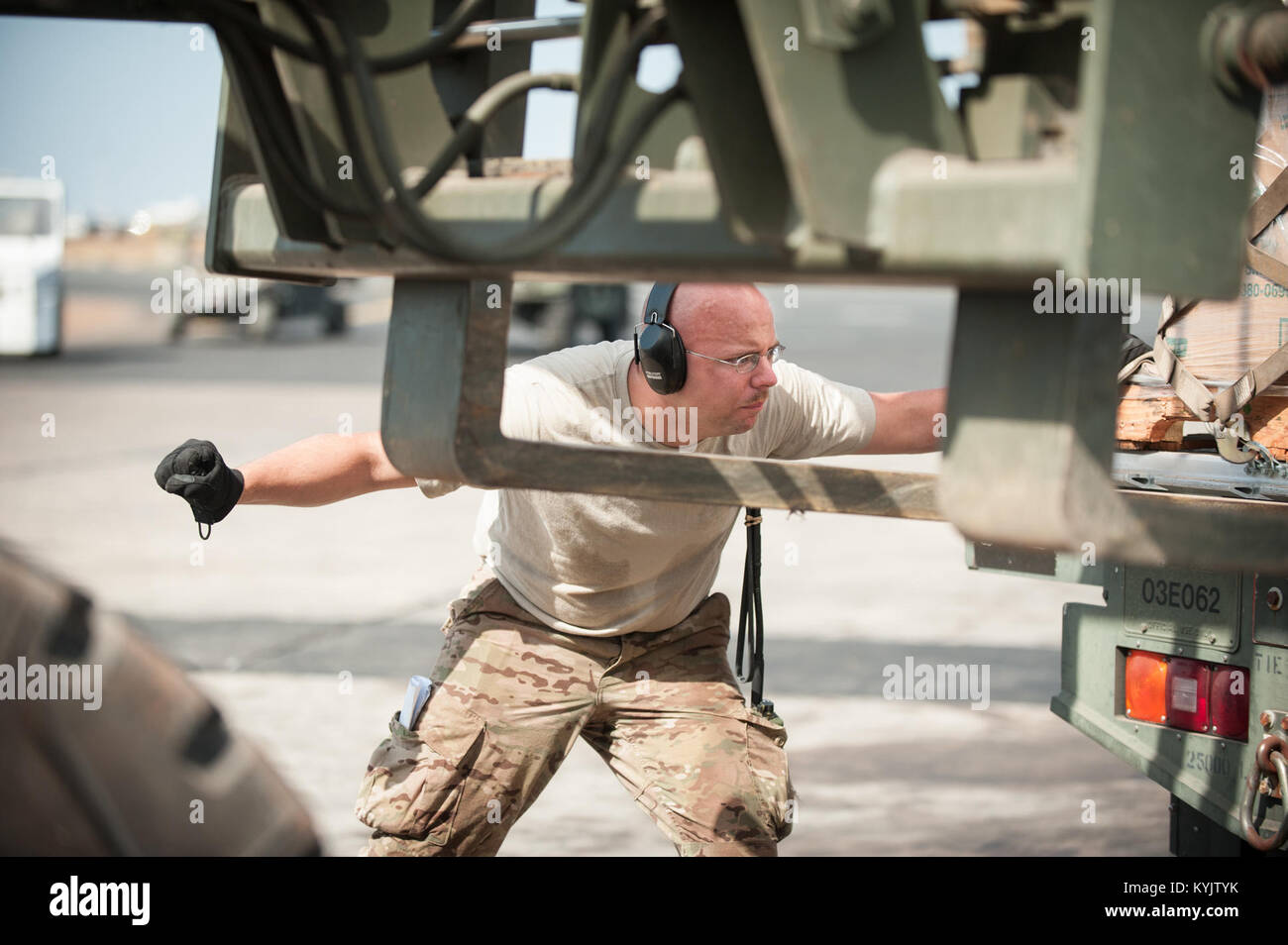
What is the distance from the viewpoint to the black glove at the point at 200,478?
2721mm

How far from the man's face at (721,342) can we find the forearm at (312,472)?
2.46 feet

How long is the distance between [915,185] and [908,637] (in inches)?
222

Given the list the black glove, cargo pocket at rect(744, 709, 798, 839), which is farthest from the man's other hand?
cargo pocket at rect(744, 709, 798, 839)

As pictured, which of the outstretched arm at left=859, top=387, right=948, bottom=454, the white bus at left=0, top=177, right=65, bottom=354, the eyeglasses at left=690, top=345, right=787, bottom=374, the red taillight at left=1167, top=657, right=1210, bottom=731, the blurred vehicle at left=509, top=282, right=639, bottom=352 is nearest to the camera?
the red taillight at left=1167, top=657, right=1210, bottom=731

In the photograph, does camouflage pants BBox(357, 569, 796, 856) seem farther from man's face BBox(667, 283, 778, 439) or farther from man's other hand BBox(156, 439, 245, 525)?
man's other hand BBox(156, 439, 245, 525)

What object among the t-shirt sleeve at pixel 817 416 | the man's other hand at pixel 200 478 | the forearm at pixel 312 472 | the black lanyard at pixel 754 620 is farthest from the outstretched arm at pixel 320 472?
the t-shirt sleeve at pixel 817 416

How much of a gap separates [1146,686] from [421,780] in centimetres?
164

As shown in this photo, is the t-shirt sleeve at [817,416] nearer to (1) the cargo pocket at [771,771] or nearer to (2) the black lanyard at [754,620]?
(2) the black lanyard at [754,620]

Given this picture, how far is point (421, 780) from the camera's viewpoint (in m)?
3.27

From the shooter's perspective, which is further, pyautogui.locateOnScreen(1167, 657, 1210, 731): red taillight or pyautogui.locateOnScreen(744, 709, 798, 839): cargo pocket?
pyautogui.locateOnScreen(744, 709, 798, 839): cargo pocket

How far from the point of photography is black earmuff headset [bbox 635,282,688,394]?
3266 mm

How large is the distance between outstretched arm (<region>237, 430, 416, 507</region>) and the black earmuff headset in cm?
60
